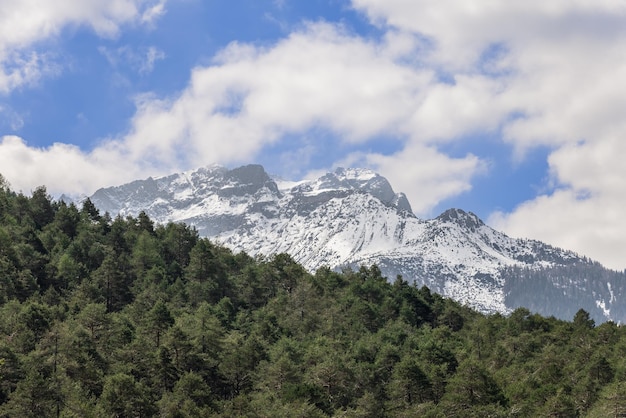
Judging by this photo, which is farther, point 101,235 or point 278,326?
point 101,235

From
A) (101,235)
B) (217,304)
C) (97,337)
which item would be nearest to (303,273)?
(217,304)

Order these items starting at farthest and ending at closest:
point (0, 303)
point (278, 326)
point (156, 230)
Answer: point (156, 230)
point (278, 326)
point (0, 303)

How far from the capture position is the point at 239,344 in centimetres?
11969

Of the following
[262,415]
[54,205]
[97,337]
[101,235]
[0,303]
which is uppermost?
[54,205]

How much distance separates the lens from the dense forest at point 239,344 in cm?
9394

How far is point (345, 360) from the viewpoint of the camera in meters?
116

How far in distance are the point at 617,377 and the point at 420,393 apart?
28.3 metres

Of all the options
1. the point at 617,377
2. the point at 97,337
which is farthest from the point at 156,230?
the point at 617,377

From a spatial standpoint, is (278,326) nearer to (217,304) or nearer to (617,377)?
(217,304)

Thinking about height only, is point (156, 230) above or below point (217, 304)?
above

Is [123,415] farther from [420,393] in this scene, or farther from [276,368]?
[420,393]

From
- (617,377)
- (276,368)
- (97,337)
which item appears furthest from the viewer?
(97,337)

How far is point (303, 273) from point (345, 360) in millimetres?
68834

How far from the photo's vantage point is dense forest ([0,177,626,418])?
3698 inches
